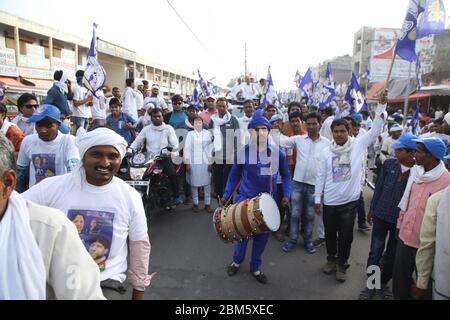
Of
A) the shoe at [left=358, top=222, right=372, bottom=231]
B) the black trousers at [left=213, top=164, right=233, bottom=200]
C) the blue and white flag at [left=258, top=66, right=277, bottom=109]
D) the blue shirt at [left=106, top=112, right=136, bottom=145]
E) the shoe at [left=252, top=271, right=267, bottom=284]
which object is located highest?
the blue and white flag at [left=258, top=66, right=277, bottom=109]

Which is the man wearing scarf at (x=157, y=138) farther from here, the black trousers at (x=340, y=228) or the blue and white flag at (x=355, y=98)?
the blue and white flag at (x=355, y=98)

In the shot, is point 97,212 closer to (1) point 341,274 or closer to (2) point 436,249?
(2) point 436,249

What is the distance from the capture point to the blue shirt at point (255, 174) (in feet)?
12.6

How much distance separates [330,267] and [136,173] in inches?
124

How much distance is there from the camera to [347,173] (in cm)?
384

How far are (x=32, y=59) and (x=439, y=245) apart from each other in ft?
80.3

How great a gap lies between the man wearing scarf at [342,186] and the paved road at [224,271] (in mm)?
265

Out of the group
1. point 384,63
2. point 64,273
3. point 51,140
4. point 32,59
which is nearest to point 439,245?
point 64,273

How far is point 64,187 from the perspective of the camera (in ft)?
6.55

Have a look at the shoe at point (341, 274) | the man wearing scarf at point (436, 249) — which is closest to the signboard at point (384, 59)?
the shoe at point (341, 274)

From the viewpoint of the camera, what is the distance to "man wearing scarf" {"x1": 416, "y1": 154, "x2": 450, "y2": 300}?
2.15 m

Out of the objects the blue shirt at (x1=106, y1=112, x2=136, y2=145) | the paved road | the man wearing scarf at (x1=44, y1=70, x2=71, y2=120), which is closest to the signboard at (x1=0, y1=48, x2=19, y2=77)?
the man wearing scarf at (x1=44, y1=70, x2=71, y2=120)

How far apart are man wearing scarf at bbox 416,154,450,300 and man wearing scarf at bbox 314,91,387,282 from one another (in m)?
1.43

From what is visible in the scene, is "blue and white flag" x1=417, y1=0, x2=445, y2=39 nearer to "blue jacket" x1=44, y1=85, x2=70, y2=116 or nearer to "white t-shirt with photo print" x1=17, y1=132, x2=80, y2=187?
"white t-shirt with photo print" x1=17, y1=132, x2=80, y2=187
